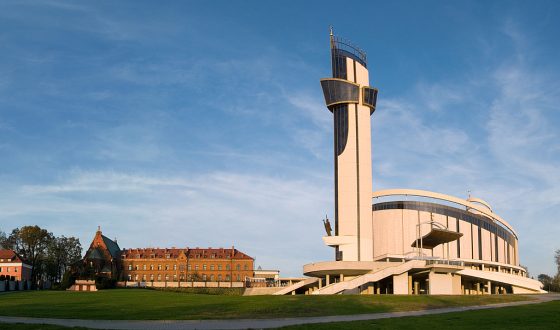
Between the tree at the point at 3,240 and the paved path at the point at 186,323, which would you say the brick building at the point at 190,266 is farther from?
the paved path at the point at 186,323

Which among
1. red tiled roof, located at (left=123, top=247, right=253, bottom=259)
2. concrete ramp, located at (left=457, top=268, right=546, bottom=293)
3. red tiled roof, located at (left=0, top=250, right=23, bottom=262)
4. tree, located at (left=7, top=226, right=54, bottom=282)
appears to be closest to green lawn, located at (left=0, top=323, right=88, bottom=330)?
concrete ramp, located at (left=457, top=268, right=546, bottom=293)

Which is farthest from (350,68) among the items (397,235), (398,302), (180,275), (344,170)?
(180,275)

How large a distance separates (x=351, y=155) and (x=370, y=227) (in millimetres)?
10333

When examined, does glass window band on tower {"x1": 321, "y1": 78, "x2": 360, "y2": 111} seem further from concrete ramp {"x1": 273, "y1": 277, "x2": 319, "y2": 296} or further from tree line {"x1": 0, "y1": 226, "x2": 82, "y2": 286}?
tree line {"x1": 0, "y1": 226, "x2": 82, "y2": 286}

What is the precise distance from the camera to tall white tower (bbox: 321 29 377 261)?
269 ft

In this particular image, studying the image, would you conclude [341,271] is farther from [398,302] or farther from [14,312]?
[14,312]

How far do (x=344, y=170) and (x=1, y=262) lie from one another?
59504 millimetres

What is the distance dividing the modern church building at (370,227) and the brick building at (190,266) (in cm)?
4130

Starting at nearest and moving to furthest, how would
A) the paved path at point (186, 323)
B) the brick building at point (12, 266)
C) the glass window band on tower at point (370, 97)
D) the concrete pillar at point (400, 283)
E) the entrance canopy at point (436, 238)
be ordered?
the paved path at point (186, 323)
the concrete pillar at point (400, 283)
the entrance canopy at point (436, 238)
the glass window band on tower at point (370, 97)
the brick building at point (12, 266)

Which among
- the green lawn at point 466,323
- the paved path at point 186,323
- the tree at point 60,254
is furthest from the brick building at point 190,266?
the green lawn at point 466,323

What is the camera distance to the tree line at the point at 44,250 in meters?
109

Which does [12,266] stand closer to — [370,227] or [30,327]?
[370,227]

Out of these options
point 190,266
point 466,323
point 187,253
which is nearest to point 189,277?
point 190,266

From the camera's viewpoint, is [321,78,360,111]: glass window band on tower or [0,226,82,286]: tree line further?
[0,226,82,286]: tree line
